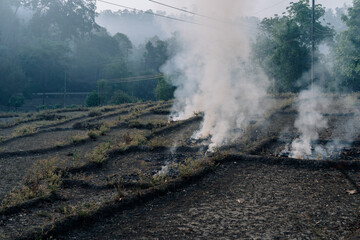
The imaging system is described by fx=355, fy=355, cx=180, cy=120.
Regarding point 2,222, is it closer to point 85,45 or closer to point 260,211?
point 260,211

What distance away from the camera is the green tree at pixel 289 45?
29156 millimetres

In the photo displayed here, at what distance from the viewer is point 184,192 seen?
6816 millimetres

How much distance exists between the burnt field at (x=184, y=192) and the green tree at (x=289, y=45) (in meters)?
18.4

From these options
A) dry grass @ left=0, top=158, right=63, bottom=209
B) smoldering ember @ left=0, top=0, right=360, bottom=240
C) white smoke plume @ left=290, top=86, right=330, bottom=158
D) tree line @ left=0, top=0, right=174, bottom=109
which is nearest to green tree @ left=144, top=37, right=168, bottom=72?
tree line @ left=0, top=0, right=174, bottom=109

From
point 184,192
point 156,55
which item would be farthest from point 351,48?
point 156,55

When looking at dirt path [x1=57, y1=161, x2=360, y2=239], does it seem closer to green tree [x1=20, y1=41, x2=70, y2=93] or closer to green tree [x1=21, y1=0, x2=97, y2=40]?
green tree [x1=20, y1=41, x2=70, y2=93]

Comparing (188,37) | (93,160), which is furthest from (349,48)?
(93,160)

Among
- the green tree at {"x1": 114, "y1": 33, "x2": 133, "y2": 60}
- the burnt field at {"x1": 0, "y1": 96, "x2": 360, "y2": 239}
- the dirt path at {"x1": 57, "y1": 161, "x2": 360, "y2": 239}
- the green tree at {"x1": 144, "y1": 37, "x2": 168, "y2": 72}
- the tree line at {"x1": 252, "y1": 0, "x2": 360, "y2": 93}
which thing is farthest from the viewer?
the green tree at {"x1": 114, "y1": 33, "x2": 133, "y2": 60}

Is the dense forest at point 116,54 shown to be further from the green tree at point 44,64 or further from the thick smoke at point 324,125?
the thick smoke at point 324,125

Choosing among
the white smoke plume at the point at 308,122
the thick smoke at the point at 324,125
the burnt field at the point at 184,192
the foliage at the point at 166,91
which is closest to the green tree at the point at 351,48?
the white smoke plume at the point at 308,122

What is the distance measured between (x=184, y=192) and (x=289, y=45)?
25191mm

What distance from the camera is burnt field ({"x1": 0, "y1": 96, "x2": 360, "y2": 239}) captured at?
5.16 metres

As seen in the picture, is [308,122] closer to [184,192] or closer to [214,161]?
[214,161]

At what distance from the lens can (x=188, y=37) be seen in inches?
741
